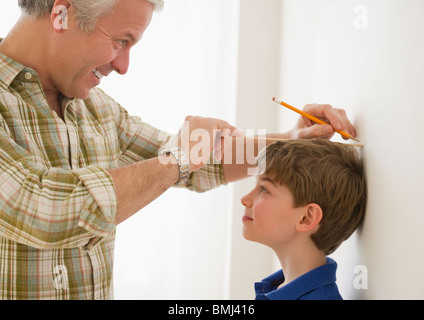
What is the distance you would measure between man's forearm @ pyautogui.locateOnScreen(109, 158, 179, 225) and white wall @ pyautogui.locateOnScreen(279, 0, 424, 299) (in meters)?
0.43

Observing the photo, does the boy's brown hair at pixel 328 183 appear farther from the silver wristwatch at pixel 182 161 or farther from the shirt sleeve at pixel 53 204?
the shirt sleeve at pixel 53 204

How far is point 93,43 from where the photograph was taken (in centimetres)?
124

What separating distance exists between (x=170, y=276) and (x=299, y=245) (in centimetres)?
115

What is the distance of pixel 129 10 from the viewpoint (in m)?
1.24

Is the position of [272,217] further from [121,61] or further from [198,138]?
[121,61]

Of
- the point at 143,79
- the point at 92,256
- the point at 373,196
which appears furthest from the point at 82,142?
the point at 143,79

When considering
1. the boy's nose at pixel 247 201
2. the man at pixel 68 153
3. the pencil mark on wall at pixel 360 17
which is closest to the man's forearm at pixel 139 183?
the man at pixel 68 153

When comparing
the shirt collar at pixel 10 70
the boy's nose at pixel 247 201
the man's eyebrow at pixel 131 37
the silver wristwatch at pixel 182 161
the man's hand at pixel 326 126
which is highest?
the man's eyebrow at pixel 131 37

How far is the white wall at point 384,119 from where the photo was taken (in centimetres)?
87

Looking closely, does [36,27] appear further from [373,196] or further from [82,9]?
[373,196]

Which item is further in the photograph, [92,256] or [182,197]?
[182,197]

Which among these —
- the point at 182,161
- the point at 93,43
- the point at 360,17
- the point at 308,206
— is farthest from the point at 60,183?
the point at 360,17

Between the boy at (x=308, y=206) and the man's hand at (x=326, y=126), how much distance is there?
44mm

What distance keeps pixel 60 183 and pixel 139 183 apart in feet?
0.51
